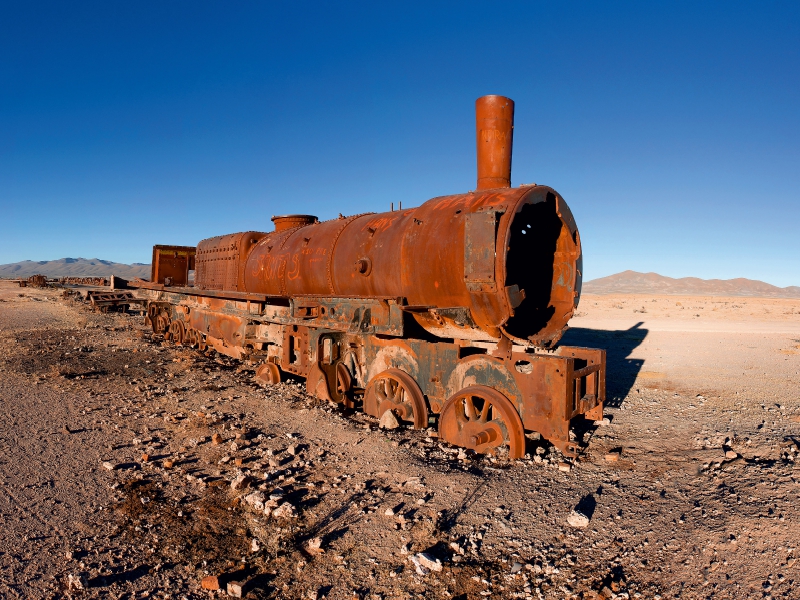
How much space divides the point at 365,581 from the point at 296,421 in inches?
158

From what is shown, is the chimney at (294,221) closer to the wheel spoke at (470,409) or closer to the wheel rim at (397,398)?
the wheel rim at (397,398)

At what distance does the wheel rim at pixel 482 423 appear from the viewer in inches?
229

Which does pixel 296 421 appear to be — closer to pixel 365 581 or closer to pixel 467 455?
pixel 467 455

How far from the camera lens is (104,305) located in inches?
971

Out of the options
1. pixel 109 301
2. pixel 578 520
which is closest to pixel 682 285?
pixel 109 301

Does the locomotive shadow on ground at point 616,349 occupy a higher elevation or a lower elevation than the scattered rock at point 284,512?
higher

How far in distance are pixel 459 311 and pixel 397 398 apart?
1846 millimetres

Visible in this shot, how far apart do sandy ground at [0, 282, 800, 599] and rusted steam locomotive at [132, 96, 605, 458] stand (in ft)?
1.74

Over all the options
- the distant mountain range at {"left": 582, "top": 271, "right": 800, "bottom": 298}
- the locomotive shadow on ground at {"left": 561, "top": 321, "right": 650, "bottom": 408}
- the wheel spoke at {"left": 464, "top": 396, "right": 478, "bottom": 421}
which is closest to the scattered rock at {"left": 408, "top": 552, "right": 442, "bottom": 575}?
the wheel spoke at {"left": 464, "top": 396, "right": 478, "bottom": 421}

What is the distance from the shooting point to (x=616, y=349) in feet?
50.6

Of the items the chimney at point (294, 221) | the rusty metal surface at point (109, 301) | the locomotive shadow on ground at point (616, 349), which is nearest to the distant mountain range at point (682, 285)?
the locomotive shadow on ground at point (616, 349)

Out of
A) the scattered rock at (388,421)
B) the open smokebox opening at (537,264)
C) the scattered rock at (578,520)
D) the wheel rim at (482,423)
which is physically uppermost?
the open smokebox opening at (537,264)

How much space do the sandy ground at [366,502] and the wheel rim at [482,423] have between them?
23 cm

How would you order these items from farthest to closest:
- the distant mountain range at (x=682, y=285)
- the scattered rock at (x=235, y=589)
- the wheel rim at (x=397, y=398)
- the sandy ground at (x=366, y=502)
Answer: the distant mountain range at (x=682, y=285), the wheel rim at (x=397, y=398), the sandy ground at (x=366, y=502), the scattered rock at (x=235, y=589)
